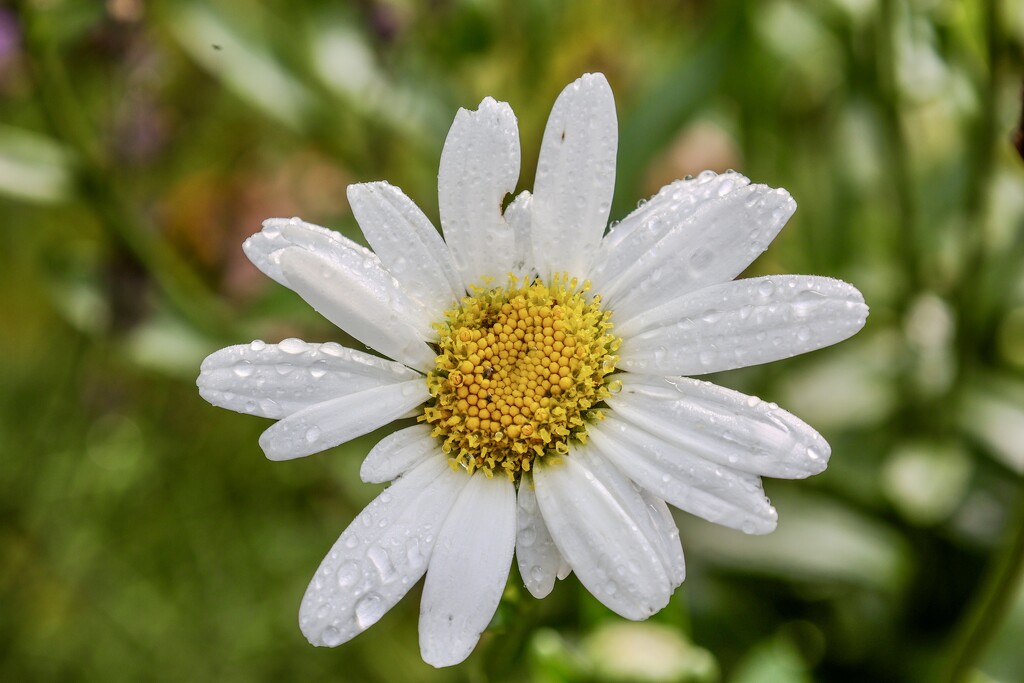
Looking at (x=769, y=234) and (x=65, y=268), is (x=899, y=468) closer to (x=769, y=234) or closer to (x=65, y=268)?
(x=769, y=234)

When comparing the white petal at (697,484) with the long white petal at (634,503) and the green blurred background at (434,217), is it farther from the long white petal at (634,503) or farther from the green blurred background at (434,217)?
the green blurred background at (434,217)

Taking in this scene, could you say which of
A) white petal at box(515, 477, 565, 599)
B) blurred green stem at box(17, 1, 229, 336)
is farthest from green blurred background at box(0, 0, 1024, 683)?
white petal at box(515, 477, 565, 599)

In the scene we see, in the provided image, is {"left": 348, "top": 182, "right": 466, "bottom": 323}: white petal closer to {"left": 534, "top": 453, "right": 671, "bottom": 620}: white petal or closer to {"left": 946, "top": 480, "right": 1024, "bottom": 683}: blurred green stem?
{"left": 534, "top": 453, "right": 671, "bottom": 620}: white petal

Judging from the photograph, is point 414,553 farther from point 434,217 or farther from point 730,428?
point 434,217

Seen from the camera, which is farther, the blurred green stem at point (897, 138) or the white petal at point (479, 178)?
the blurred green stem at point (897, 138)

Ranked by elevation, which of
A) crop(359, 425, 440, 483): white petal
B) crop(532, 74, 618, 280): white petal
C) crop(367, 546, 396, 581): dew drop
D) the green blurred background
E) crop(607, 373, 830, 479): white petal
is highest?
crop(532, 74, 618, 280): white petal

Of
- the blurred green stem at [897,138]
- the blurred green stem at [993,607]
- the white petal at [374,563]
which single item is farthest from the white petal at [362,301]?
the blurred green stem at [897,138]
